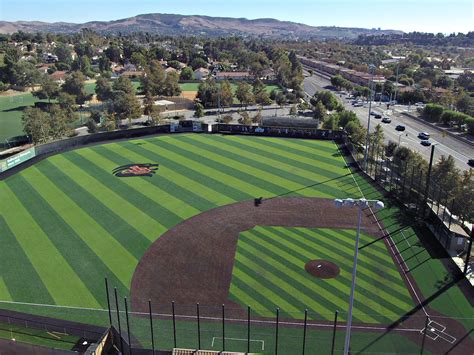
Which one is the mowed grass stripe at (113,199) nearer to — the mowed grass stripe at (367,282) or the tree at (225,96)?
the mowed grass stripe at (367,282)

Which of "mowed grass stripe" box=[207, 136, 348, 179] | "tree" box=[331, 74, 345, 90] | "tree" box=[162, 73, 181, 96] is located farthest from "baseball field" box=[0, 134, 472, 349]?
"tree" box=[331, 74, 345, 90]

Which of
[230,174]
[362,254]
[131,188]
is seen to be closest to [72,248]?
[131,188]

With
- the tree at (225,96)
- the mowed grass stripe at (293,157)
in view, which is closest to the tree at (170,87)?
the tree at (225,96)

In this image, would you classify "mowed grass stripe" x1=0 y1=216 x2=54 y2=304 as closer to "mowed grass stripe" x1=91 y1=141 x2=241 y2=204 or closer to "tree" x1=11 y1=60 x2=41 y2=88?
"mowed grass stripe" x1=91 y1=141 x2=241 y2=204

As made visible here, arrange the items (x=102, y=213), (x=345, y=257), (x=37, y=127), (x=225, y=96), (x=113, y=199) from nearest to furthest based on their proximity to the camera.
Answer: (x=345, y=257) < (x=102, y=213) < (x=113, y=199) < (x=37, y=127) < (x=225, y=96)

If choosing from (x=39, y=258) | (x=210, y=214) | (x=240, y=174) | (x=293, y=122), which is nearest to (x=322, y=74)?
(x=293, y=122)

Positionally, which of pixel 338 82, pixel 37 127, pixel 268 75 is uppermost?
pixel 268 75

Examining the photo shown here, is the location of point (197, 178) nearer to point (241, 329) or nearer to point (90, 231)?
point (90, 231)
